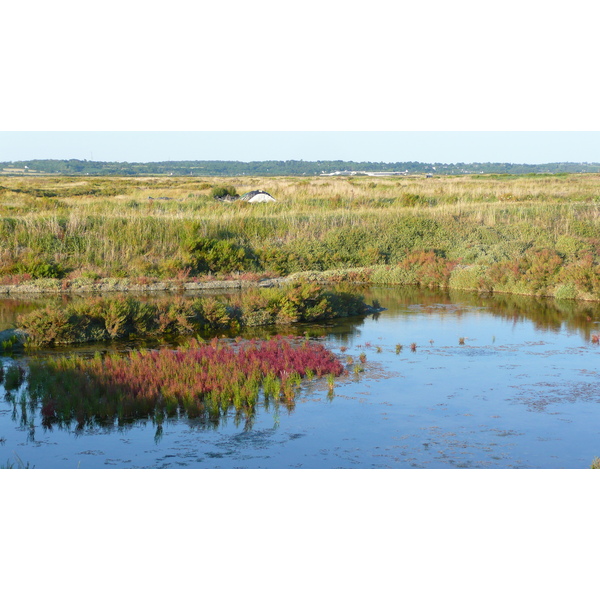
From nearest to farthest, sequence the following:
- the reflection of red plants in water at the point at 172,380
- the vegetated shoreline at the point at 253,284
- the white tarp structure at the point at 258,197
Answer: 1. the reflection of red plants in water at the point at 172,380
2. the vegetated shoreline at the point at 253,284
3. the white tarp structure at the point at 258,197

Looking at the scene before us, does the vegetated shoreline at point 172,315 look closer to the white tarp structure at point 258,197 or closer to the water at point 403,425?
the water at point 403,425

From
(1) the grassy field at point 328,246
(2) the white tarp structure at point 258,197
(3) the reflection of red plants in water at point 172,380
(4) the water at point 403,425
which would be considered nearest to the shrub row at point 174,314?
(4) the water at point 403,425

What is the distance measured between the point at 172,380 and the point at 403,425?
3.07m

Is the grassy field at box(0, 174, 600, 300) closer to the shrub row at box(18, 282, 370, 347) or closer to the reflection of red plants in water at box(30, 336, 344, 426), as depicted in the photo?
the shrub row at box(18, 282, 370, 347)

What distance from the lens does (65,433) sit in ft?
27.1

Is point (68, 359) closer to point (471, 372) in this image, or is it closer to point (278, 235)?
point (471, 372)

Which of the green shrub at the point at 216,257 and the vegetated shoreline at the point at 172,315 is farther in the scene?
the green shrub at the point at 216,257

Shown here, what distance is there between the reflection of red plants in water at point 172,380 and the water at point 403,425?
0.33m

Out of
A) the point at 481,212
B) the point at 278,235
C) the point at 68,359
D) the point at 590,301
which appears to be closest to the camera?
the point at 68,359

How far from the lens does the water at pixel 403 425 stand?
24.6 ft

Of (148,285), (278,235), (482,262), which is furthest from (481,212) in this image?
(148,285)

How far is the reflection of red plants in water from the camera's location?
895 cm

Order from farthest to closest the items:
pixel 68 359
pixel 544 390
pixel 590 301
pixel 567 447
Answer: pixel 590 301 < pixel 68 359 < pixel 544 390 < pixel 567 447

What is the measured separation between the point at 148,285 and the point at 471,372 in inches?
418
